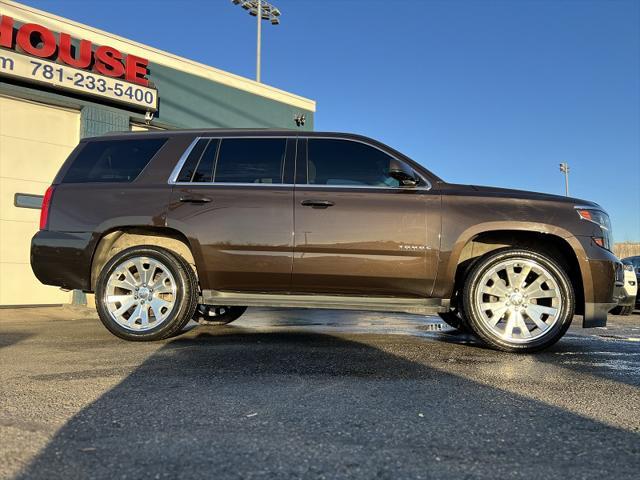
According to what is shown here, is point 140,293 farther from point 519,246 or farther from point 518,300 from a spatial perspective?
point 519,246

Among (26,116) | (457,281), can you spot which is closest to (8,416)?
(457,281)

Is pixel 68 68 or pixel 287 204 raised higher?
pixel 68 68

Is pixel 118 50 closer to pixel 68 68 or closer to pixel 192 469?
pixel 68 68

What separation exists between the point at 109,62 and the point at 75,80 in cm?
94

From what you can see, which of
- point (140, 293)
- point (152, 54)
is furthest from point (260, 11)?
point (140, 293)

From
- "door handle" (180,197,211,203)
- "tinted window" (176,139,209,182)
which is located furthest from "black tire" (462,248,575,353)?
"tinted window" (176,139,209,182)

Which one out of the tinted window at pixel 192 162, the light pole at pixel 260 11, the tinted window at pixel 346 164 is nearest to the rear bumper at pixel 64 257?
the tinted window at pixel 192 162

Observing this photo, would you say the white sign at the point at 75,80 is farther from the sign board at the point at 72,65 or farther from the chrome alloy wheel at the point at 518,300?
the chrome alloy wheel at the point at 518,300

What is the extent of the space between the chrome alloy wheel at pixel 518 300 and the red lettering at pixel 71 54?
9775 mm

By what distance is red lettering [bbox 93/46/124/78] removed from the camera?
1069cm

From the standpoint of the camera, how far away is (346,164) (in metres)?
4.64

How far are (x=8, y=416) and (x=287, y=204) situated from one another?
8.84ft

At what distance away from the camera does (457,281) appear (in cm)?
455

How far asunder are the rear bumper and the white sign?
21.8ft
